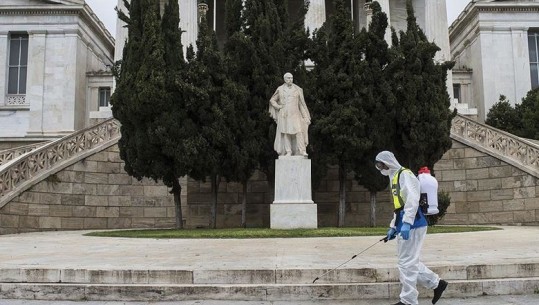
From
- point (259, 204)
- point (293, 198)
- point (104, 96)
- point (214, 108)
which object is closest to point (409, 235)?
point (293, 198)

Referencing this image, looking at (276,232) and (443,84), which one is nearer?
(276,232)

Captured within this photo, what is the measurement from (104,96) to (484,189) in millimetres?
28141

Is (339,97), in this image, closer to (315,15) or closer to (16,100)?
(315,15)

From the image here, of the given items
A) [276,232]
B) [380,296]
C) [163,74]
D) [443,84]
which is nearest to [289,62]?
[163,74]

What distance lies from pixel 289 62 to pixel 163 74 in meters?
4.23

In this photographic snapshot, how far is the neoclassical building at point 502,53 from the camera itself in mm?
38750

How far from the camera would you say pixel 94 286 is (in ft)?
24.0

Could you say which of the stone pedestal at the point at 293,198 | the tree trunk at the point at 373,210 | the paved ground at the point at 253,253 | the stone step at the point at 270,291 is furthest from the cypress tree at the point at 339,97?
the stone step at the point at 270,291

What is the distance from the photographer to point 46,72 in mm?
38375

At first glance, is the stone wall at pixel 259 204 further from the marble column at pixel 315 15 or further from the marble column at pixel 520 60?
the marble column at pixel 520 60

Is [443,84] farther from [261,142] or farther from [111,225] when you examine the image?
[111,225]

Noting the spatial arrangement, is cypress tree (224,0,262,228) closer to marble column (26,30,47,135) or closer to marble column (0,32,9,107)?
marble column (26,30,47,135)

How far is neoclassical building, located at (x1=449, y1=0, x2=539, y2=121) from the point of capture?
3875cm

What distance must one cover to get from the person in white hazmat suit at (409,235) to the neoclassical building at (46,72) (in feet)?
112
